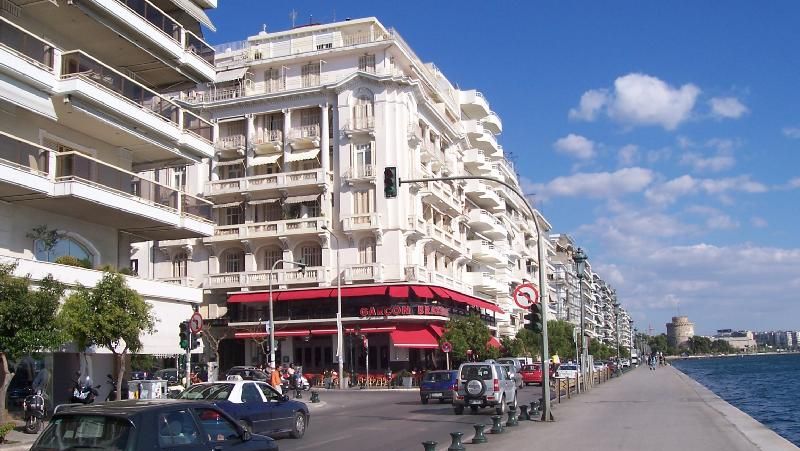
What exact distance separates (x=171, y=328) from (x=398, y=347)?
26358 mm

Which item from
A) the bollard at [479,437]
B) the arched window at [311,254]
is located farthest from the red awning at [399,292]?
the bollard at [479,437]

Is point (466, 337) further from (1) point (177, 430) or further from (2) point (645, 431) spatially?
(1) point (177, 430)

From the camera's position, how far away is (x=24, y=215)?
23734 mm

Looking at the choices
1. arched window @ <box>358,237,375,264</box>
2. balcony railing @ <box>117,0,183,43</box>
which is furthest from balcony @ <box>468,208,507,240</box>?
balcony railing @ <box>117,0,183,43</box>

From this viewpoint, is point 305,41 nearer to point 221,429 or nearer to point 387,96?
point 387,96

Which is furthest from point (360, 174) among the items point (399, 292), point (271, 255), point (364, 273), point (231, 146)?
point (231, 146)

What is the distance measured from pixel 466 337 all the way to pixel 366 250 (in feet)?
28.7

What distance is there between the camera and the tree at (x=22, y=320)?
18219mm

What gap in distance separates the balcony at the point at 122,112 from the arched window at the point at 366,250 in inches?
943

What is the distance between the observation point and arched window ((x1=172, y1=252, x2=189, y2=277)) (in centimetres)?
5812

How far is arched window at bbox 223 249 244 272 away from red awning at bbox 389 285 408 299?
491 inches

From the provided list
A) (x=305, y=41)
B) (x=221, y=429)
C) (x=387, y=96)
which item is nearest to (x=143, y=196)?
(x=221, y=429)

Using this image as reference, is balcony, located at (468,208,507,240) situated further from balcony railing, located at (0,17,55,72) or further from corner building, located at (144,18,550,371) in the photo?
balcony railing, located at (0,17,55,72)

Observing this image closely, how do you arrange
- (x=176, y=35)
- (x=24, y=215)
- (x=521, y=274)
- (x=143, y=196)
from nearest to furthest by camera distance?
(x=24, y=215) < (x=143, y=196) < (x=176, y=35) < (x=521, y=274)
